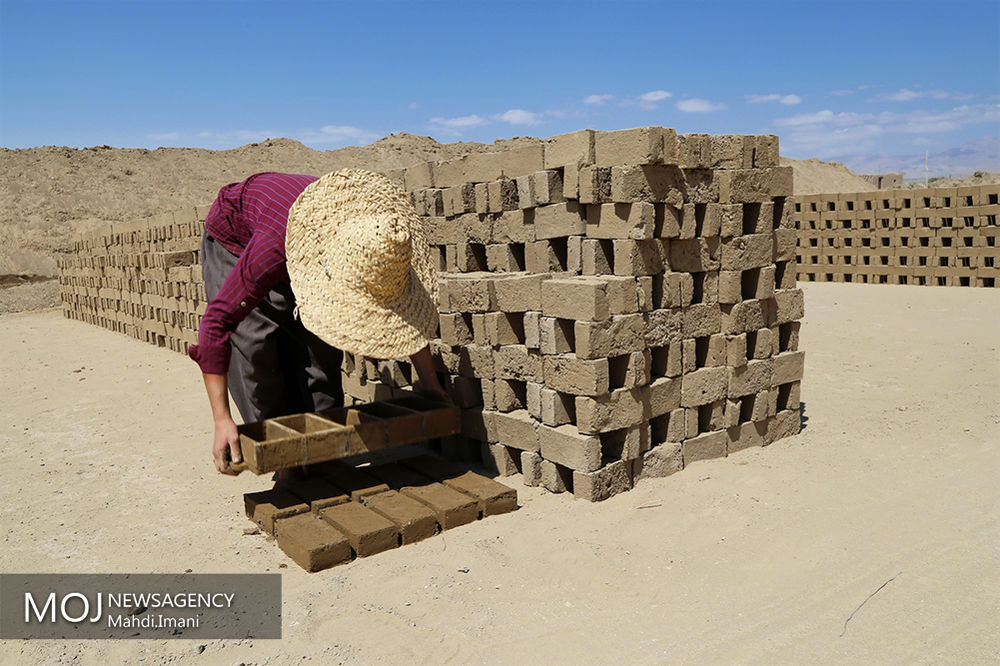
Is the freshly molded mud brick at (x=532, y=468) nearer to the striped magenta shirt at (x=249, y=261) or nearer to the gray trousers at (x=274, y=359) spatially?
the gray trousers at (x=274, y=359)

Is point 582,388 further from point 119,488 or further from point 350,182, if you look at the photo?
point 119,488

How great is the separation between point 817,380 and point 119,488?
654 centimetres

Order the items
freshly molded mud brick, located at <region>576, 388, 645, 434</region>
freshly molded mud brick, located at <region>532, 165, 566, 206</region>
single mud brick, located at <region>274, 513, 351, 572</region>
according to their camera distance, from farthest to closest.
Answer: freshly molded mud brick, located at <region>532, 165, 566, 206</region> → freshly molded mud brick, located at <region>576, 388, 645, 434</region> → single mud brick, located at <region>274, 513, 351, 572</region>

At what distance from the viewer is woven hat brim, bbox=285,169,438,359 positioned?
3734 millimetres

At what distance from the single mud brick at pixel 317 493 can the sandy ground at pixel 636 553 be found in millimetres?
364

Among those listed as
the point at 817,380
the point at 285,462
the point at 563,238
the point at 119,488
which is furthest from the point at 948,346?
the point at 119,488

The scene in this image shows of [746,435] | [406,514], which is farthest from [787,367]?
[406,514]

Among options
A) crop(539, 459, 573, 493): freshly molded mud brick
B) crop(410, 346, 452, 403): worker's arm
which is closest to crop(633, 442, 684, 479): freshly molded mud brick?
crop(539, 459, 573, 493): freshly molded mud brick

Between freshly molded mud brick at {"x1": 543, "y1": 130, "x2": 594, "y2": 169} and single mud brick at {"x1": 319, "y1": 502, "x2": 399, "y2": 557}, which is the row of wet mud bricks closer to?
single mud brick at {"x1": 319, "y1": 502, "x2": 399, "y2": 557}

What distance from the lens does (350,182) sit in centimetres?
399

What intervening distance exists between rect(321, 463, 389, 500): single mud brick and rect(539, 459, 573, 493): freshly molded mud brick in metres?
1.01

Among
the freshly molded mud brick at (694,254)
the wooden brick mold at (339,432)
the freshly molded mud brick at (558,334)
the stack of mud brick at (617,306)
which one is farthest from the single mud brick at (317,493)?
the freshly molded mud brick at (694,254)

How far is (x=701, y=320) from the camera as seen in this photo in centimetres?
491

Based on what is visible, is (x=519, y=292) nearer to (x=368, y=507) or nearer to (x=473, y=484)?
(x=473, y=484)
